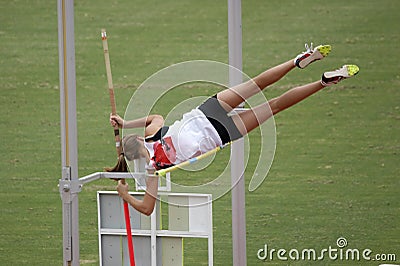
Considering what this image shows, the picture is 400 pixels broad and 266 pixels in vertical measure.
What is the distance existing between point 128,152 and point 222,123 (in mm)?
498

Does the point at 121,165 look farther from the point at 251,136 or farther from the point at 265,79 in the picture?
the point at 251,136

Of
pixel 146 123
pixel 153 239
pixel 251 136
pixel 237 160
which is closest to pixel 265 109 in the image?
pixel 237 160

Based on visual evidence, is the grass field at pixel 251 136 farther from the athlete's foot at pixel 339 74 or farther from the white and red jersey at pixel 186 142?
the athlete's foot at pixel 339 74

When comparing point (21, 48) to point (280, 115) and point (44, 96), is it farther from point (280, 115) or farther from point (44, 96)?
point (280, 115)

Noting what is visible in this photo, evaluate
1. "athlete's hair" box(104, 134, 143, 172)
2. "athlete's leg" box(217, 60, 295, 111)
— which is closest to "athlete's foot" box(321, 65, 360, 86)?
"athlete's leg" box(217, 60, 295, 111)

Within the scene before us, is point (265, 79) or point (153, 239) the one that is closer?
point (265, 79)

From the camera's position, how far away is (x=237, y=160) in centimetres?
466

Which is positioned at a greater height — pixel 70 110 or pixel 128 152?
pixel 70 110

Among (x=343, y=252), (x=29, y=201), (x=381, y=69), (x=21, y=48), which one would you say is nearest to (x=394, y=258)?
(x=343, y=252)

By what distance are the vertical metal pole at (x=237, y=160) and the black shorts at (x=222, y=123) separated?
13cm

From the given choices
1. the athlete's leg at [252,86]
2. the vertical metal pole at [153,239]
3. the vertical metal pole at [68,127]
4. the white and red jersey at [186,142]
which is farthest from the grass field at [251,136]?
the athlete's leg at [252,86]

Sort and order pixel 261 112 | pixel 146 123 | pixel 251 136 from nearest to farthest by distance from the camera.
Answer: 1. pixel 261 112
2. pixel 146 123
3. pixel 251 136

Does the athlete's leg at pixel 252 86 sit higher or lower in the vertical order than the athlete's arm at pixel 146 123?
higher

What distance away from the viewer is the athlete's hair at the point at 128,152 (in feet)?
15.0
